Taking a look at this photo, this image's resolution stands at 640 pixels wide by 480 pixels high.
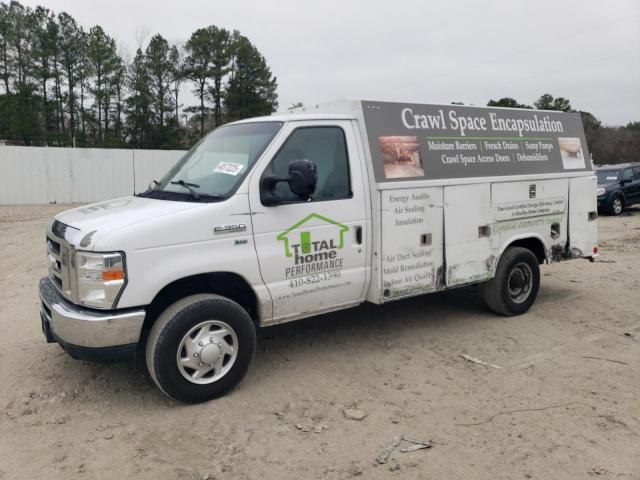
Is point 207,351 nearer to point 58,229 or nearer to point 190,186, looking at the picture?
point 190,186

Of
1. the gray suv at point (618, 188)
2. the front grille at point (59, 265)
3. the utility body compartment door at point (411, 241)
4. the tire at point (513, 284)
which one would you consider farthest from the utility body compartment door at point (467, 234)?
the gray suv at point (618, 188)

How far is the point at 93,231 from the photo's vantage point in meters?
3.84

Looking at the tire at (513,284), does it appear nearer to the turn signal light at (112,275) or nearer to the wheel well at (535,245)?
the wheel well at (535,245)

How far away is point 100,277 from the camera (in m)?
3.74

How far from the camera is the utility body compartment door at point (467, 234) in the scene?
5566mm

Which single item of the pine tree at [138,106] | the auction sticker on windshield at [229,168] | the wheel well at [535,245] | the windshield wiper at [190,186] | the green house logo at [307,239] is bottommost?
the wheel well at [535,245]

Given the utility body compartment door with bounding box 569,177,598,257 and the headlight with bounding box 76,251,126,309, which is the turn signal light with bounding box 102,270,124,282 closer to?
the headlight with bounding box 76,251,126,309

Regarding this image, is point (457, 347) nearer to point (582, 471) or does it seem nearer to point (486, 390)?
point (486, 390)

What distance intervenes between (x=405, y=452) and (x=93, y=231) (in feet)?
8.68

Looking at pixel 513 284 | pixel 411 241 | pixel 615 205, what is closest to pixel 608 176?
pixel 615 205

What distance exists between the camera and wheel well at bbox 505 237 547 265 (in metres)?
6.47

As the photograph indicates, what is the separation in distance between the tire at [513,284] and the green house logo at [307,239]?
2.35 metres

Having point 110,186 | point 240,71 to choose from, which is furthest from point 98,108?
point 110,186

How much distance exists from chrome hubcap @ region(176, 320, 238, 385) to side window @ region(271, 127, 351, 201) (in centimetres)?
122
